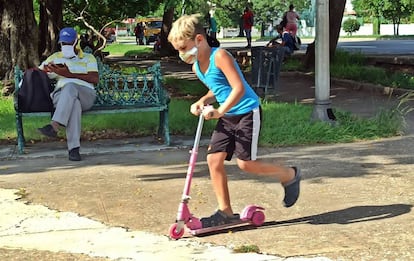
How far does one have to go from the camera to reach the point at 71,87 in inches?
295

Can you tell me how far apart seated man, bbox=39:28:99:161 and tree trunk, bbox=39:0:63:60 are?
985cm

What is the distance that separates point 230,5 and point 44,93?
66376 millimetres

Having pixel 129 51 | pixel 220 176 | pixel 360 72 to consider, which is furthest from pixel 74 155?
pixel 129 51

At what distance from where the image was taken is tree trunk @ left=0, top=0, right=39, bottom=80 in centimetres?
1231

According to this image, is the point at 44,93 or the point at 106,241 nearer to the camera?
the point at 106,241

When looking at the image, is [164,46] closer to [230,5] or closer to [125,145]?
[125,145]

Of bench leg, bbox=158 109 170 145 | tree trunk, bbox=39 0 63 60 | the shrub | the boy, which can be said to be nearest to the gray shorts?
the boy

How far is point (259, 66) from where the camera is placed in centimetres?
1216

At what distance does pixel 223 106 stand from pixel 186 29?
1.90ft

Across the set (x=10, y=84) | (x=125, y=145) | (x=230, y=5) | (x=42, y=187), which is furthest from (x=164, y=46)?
(x=230, y=5)

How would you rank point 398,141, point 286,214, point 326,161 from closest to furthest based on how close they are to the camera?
point 286,214 < point 326,161 < point 398,141

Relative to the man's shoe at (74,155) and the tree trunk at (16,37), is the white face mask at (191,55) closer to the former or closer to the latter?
the man's shoe at (74,155)

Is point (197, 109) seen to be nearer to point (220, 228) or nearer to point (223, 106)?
point (223, 106)

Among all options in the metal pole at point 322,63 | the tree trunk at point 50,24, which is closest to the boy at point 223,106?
the metal pole at point 322,63
